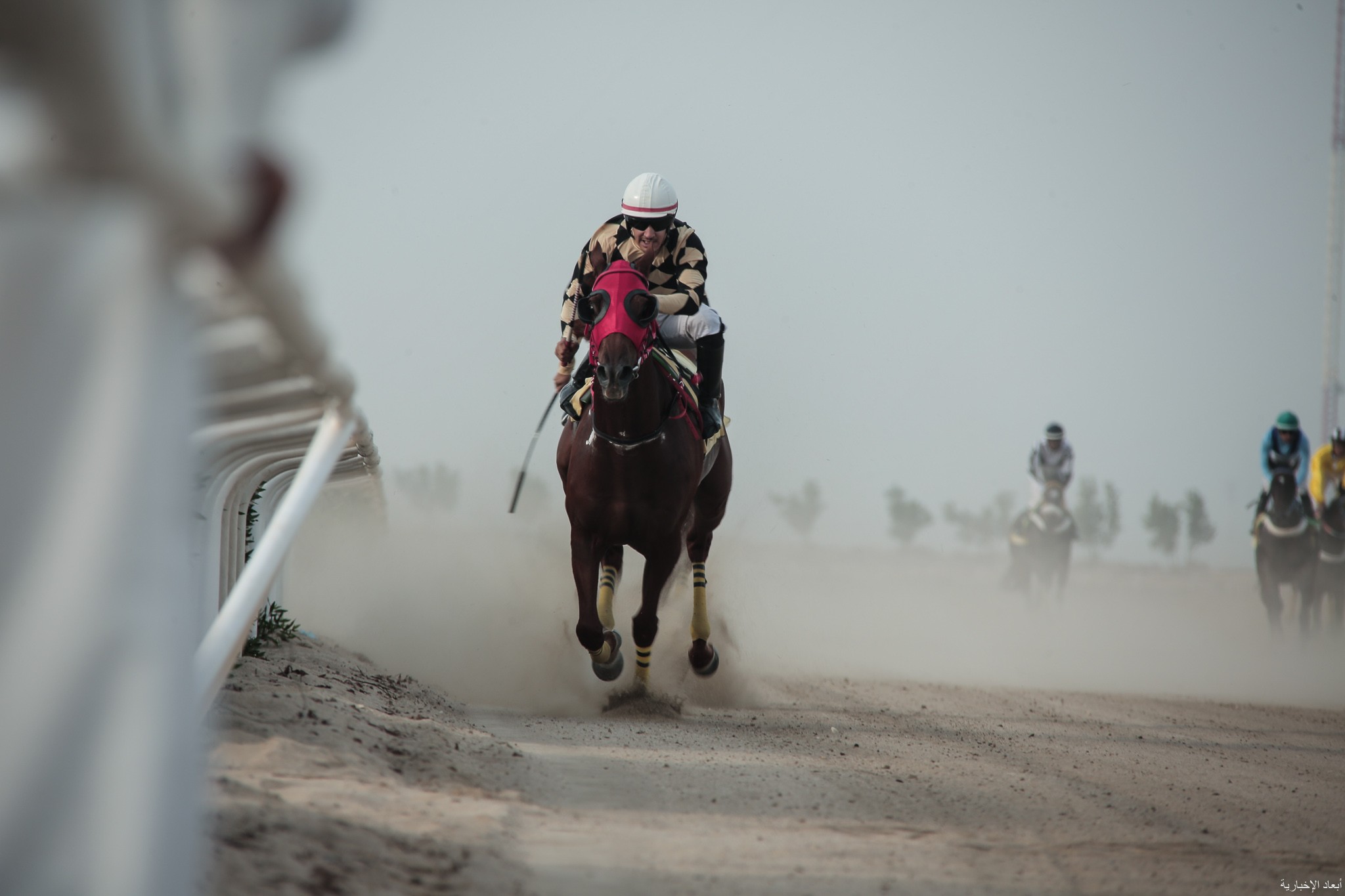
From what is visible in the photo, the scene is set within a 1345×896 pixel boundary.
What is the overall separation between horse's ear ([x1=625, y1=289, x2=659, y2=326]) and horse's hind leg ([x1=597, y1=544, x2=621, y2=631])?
1892mm

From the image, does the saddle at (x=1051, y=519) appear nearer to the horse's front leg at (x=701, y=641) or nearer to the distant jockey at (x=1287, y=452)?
the distant jockey at (x=1287, y=452)

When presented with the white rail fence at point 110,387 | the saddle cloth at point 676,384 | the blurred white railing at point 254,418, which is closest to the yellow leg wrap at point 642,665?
the saddle cloth at point 676,384

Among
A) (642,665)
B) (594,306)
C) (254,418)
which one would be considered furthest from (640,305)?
(254,418)

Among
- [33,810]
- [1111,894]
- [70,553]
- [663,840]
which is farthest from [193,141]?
[1111,894]

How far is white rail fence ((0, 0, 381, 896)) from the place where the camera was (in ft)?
3.82

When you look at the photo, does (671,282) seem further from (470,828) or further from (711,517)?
(470,828)

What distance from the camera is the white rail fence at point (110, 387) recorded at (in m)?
1.16

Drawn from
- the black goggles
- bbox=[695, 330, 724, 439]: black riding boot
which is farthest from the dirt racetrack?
the black goggles

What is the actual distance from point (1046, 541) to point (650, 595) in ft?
39.2

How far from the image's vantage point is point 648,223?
7.57m

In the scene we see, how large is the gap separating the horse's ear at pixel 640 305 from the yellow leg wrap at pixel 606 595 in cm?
204

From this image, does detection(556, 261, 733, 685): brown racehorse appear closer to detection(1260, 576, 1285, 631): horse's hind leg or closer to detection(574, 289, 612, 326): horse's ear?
detection(574, 289, 612, 326): horse's ear

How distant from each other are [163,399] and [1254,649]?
16578 millimetres

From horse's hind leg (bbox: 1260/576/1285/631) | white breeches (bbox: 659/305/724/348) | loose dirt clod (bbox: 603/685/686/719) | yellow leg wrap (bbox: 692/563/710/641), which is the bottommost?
loose dirt clod (bbox: 603/685/686/719)
